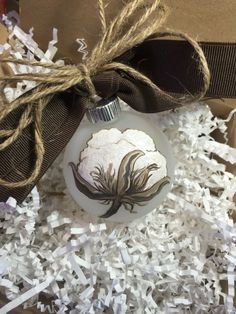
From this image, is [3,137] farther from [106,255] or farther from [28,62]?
[106,255]

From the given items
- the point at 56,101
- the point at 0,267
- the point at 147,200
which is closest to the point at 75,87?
the point at 56,101

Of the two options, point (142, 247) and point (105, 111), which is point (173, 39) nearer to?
point (105, 111)

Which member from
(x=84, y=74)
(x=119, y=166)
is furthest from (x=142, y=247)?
(x=84, y=74)

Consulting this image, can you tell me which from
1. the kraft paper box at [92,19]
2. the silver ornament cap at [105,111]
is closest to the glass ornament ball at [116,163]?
the silver ornament cap at [105,111]

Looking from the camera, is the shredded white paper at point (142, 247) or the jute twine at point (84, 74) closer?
the jute twine at point (84, 74)

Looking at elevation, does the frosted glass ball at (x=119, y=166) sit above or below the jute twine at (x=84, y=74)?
below

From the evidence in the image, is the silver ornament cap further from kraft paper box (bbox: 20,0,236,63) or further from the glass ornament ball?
kraft paper box (bbox: 20,0,236,63)

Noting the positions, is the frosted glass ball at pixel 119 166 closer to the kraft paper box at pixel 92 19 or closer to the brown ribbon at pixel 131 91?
the brown ribbon at pixel 131 91
